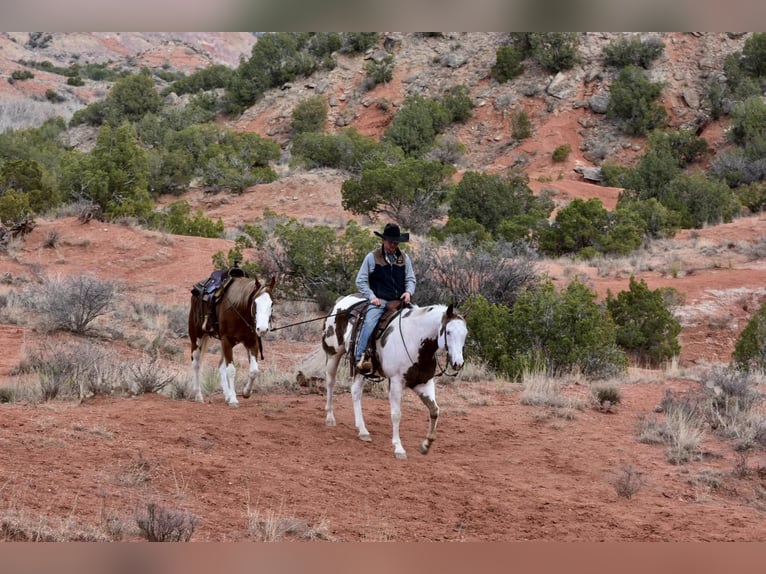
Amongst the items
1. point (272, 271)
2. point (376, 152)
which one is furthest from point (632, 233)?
point (376, 152)

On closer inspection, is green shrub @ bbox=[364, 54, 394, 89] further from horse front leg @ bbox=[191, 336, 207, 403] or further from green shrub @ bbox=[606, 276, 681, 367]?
horse front leg @ bbox=[191, 336, 207, 403]

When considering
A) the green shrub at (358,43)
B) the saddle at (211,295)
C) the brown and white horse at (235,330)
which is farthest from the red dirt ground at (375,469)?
the green shrub at (358,43)

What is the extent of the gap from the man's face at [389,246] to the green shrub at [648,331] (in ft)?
34.2

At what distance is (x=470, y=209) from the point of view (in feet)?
103

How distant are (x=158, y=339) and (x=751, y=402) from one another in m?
10.4

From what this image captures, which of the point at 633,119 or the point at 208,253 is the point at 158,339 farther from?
the point at 633,119

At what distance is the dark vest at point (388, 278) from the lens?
9.48 metres

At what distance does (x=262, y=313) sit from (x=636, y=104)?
147 feet

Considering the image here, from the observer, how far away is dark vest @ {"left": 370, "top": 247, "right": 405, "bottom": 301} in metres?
9.48

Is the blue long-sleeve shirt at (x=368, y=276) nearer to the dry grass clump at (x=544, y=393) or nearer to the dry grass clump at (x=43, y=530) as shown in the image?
the dry grass clump at (x=544, y=393)

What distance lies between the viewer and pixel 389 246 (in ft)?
30.6

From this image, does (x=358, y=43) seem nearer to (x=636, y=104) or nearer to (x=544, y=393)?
(x=636, y=104)

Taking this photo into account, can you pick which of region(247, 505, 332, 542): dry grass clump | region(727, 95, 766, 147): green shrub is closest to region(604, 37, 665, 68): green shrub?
region(727, 95, 766, 147): green shrub

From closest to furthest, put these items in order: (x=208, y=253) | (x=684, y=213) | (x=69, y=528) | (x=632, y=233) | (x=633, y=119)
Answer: (x=69, y=528) → (x=208, y=253) → (x=632, y=233) → (x=684, y=213) → (x=633, y=119)
